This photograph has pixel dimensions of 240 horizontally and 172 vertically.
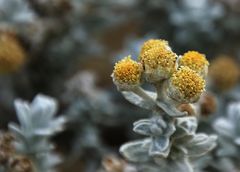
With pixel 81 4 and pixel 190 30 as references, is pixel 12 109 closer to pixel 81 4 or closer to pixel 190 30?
pixel 81 4

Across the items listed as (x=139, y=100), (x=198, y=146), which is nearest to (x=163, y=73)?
(x=139, y=100)

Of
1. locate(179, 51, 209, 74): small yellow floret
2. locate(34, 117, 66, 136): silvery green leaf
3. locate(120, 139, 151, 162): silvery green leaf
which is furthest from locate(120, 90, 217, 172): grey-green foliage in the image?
locate(34, 117, 66, 136): silvery green leaf

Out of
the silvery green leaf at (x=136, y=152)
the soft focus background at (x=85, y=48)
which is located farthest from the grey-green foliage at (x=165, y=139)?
the soft focus background at (x=85, y=48)

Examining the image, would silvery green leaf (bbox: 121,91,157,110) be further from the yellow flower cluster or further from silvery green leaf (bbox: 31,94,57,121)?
silvery green leaf (bbox: 31,94,57,121)

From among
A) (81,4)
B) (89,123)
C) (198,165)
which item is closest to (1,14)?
(81,4)

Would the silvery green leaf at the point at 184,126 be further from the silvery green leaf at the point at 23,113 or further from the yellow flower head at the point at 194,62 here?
the silvery green leaf at the point at 23,113
